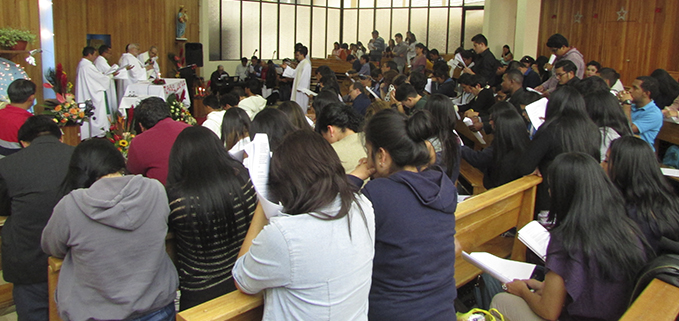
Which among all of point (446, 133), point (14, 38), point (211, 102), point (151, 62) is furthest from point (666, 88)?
point (151, 62)

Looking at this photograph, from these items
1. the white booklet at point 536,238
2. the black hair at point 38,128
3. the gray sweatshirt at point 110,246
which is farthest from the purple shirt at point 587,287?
the black hair at point 38,128

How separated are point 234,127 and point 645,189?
2171mm

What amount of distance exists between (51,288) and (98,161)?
51 cm

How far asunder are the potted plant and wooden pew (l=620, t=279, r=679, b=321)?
7261mm

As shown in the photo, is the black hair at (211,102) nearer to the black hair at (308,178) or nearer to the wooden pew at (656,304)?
the black hair at (308,178)

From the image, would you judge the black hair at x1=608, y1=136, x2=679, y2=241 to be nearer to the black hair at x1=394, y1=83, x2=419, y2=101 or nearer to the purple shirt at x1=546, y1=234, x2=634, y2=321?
the purple shirt at x1=546, y1=234, x2=634, y2=321

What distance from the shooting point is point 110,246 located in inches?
76.9

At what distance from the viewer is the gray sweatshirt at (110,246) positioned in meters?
1.90

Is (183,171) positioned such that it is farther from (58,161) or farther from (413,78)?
(413,78)

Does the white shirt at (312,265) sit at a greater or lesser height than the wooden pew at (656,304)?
greater

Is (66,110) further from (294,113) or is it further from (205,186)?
(205,186)

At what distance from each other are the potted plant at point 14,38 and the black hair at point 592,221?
686cm

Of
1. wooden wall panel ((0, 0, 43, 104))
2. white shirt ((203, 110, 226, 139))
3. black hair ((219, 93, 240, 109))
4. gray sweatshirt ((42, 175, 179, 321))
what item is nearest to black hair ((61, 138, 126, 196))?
gray sweatshirt ((42, 175, 179, 321))

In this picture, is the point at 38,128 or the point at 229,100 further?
the point at 229,100
